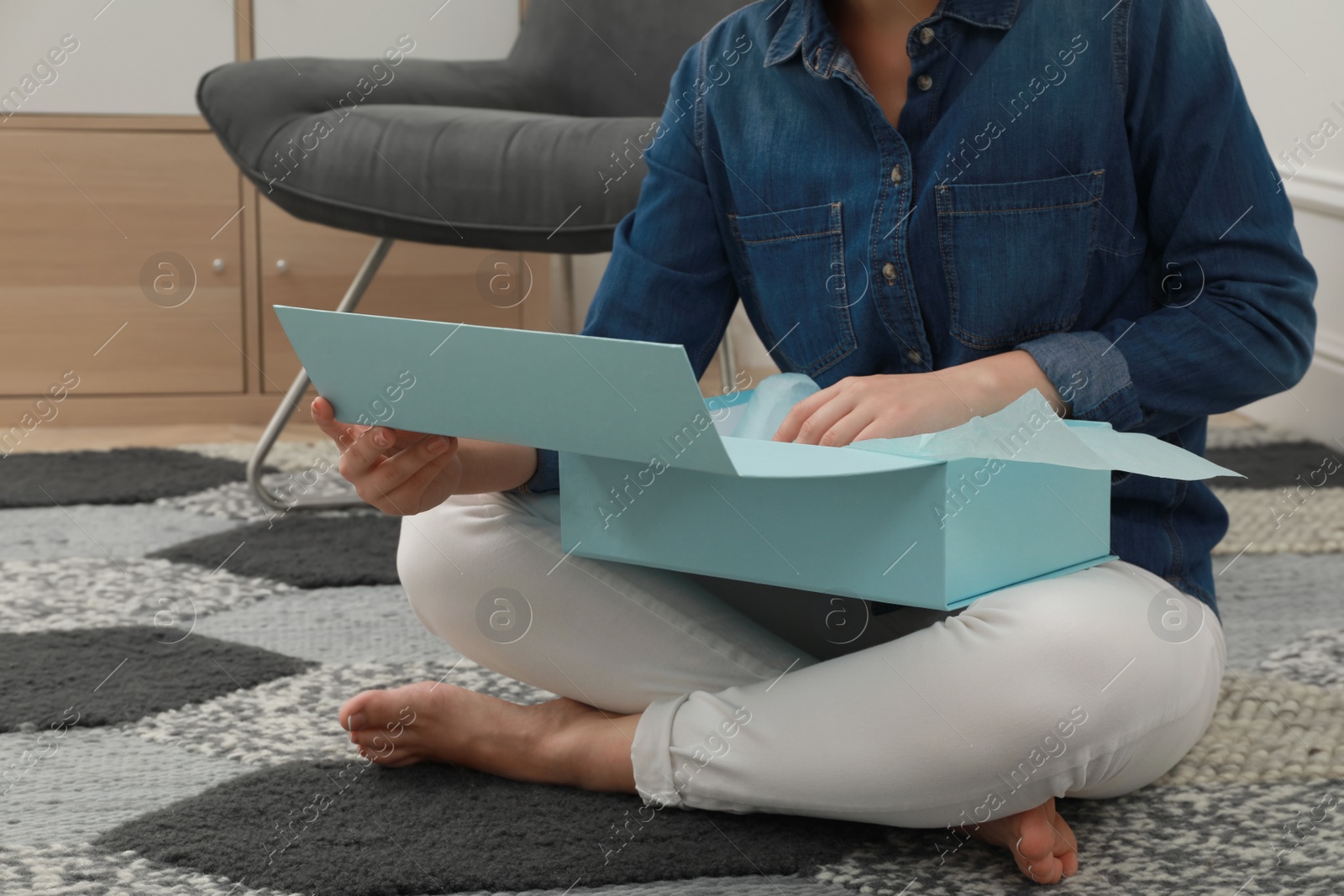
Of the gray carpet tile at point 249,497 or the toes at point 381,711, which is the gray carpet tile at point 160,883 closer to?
the toes at point 381,711

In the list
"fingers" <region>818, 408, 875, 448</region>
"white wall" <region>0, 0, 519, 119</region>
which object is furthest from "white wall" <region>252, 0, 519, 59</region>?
"fingers" <region>818, 408, 875, 448</region>

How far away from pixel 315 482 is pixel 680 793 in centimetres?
86

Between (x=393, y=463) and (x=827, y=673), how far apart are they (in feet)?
0.76

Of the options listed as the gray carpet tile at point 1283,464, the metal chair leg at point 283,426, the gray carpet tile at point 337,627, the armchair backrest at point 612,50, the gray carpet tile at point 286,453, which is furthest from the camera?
the armchair backrest at point 612,50

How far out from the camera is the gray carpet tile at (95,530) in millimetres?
1168

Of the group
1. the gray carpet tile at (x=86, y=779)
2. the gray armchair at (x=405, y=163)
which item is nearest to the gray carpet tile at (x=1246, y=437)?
the gray armchair at (x=405, y=163)

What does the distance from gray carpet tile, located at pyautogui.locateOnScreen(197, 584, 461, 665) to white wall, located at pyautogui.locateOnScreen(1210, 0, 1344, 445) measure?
46.7 inches

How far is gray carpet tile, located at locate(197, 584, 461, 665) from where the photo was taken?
92 centimetres

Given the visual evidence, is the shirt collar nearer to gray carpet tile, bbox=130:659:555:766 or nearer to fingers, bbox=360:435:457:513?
fingers, bbox=360:435:457:513

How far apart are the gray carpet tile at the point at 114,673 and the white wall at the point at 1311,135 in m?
1.30

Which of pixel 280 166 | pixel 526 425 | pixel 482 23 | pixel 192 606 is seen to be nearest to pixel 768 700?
pixel 526 425

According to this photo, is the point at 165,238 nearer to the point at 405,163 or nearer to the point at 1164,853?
the point at 405,163

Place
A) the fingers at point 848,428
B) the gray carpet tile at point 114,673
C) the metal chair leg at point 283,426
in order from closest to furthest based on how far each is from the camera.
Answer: the fingers at point 848,428 → the gray carpet tile at point 114,673 → the metal chair leg at point 283,426

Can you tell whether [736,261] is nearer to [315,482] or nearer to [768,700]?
[768,700]
